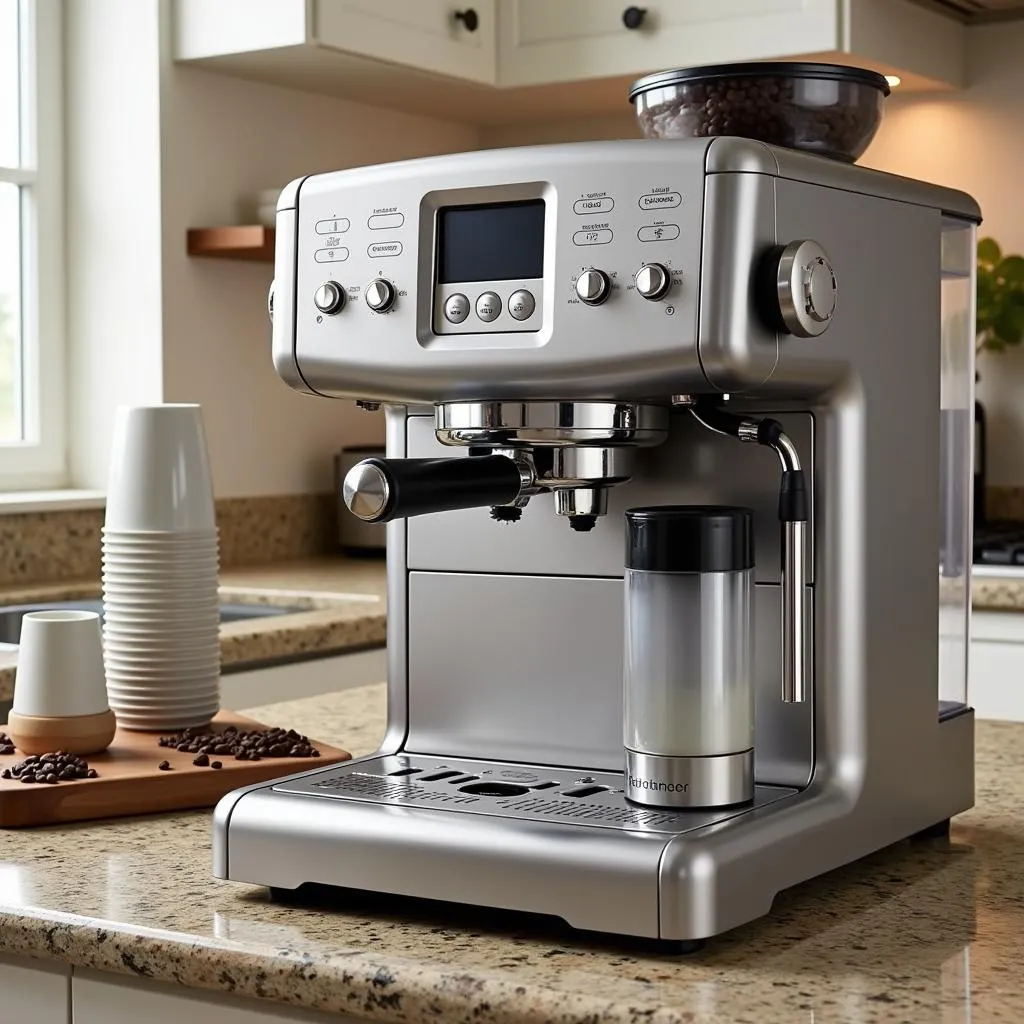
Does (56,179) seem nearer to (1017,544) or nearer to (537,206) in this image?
(1017,544)

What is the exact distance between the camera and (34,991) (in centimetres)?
87

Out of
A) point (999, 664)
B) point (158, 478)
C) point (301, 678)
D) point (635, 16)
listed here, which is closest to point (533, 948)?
point (158, 478)

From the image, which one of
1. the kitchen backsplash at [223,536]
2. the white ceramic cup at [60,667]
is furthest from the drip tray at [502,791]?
the kitchen backsplash at [223,536]

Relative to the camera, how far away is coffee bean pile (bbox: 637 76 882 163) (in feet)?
3.19

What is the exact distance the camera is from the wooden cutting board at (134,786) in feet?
3.44

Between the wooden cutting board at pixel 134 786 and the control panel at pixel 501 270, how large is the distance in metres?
0.30

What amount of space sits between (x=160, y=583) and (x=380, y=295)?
1.28 feet

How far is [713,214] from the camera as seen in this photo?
31.9 inches

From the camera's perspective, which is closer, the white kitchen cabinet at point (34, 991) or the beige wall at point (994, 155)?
the white kitchen cabinet at point (34, 991)

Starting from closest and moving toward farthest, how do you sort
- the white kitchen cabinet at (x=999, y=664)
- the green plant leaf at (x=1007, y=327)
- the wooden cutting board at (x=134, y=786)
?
the wooden cutting board at (x=134, y=786) < the white kitchen cabinet at (x=999, y=664) < the green plant leaf at (x=1007, y=327)

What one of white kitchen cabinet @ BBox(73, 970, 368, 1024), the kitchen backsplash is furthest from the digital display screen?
the kitchen backsplash

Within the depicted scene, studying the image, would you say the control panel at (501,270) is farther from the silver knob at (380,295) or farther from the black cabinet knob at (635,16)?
the black cabinet knob at (635,16)

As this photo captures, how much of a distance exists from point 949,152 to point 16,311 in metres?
1.74

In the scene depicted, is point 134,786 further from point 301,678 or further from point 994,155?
point 994,155
